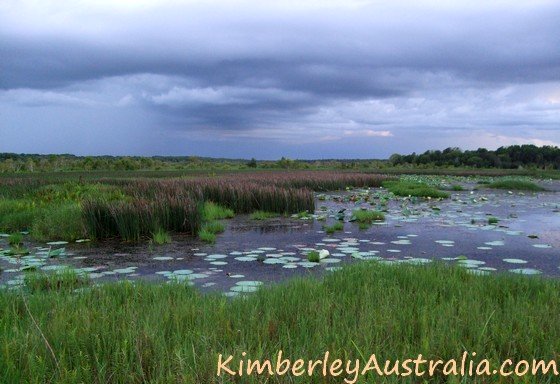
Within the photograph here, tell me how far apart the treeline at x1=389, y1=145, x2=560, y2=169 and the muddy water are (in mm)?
44566

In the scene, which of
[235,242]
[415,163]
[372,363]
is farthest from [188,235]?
[415,163]

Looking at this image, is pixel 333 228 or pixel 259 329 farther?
pixel 333 228

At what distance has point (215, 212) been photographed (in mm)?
12359

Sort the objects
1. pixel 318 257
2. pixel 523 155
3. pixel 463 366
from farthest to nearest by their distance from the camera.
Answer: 1. pixel 523 155
2. pixel 318 257
3. pixel 463 366

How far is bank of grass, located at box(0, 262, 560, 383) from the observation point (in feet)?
9.71

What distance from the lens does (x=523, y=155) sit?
181ft

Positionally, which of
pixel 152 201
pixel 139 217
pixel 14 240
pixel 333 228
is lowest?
pixel 14 240

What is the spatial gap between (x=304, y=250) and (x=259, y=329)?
4.36 m

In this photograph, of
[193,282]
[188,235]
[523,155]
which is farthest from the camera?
[523,155]

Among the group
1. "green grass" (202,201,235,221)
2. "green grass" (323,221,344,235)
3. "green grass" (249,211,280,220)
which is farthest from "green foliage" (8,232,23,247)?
"green grass" (323,221,344,235)

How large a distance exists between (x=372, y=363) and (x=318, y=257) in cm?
394

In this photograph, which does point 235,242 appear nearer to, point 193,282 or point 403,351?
point 193,282

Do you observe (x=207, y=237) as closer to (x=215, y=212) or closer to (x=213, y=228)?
(x=213, y=228)

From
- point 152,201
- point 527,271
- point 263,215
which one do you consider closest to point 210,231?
point 152,201
